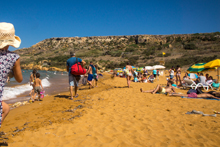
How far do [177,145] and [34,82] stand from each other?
17.4 ft

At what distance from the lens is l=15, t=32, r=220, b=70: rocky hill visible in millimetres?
42094

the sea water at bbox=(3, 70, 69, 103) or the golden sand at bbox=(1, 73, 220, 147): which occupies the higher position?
the sea water at bbox=(3, 70, 69, 103)

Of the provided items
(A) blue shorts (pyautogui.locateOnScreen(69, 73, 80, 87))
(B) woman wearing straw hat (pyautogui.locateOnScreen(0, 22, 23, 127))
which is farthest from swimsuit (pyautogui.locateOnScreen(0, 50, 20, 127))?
Result: (A) blue shorts (pyautogui.locateOnScreen(69, 73, 80, 87))

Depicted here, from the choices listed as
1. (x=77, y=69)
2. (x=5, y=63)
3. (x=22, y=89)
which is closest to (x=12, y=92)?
(x=22, y=89)

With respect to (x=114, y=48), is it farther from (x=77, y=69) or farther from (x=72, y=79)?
(x=77, y=69)

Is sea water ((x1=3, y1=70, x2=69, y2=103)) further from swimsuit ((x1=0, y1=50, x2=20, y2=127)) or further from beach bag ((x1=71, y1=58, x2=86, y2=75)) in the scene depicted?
swimsuit ((x1=0, y1=50, x2=20, y2=127))

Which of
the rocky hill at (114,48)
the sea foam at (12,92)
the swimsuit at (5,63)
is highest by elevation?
the rocky hill at (114,48)

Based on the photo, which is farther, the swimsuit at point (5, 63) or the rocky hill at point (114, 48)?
the rocky hill at point (114, 48)

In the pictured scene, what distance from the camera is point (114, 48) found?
209 ft

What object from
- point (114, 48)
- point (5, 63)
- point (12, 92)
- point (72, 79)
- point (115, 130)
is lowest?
point (115, 130)

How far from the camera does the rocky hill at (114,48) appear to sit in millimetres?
42094

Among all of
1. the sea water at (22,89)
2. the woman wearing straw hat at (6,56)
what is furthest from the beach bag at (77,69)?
the woman wearing straw hat at (6,56)

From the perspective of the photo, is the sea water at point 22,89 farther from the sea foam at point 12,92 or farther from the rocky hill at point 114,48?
the rocky hill at point 114,48

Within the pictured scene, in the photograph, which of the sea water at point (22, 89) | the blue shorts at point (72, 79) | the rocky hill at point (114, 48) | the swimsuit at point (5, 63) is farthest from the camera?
the rocky hill at point (114, 48)
